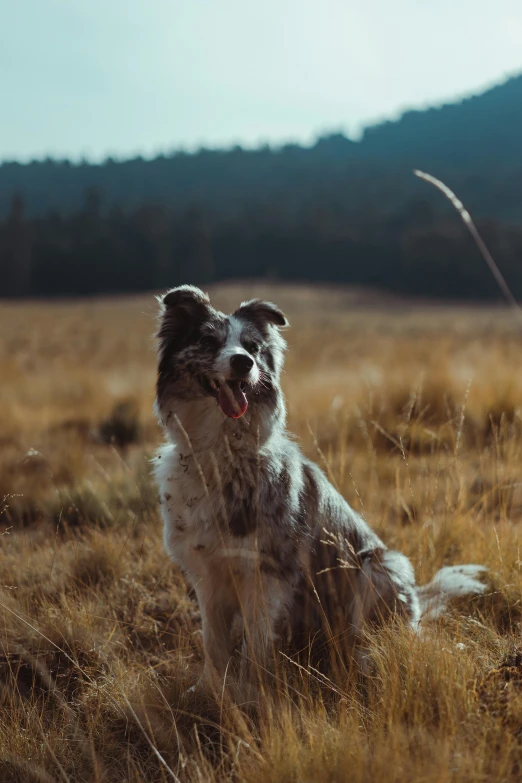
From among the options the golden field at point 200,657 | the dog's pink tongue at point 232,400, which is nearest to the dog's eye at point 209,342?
the dog's pink tongue at point 232,400

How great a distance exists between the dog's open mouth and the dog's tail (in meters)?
1.31

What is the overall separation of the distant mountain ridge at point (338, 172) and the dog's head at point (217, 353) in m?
74.8

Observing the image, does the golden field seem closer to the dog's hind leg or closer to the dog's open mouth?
the dog's hind leg

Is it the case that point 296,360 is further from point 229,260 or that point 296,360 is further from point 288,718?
point 229,260

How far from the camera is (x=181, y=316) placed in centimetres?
332

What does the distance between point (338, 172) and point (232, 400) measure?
342ft

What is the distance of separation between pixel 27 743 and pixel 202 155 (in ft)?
395

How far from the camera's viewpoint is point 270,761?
6.68 ft

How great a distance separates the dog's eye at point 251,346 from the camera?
3211 millimetres

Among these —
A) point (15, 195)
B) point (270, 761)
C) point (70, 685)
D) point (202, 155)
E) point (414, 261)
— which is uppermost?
point (202, 155)


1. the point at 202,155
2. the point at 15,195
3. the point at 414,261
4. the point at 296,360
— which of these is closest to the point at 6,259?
the point at 15,195

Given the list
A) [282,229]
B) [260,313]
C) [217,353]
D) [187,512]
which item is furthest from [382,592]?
[282,229]

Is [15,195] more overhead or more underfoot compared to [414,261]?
more overhead

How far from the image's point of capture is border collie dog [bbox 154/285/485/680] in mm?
2865
